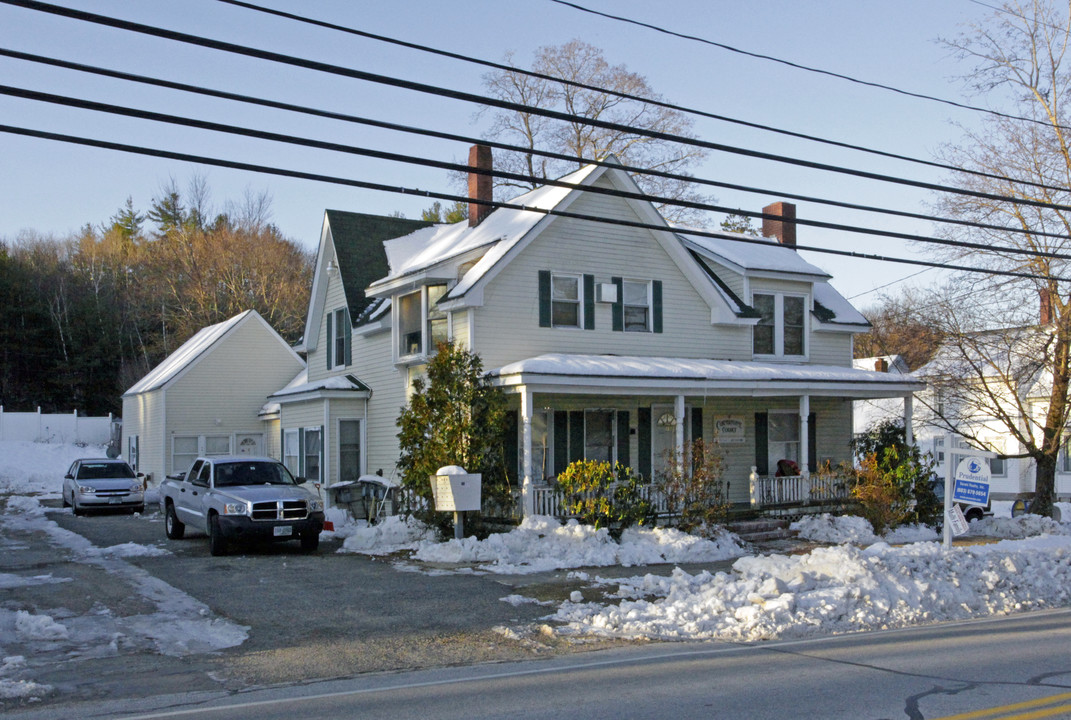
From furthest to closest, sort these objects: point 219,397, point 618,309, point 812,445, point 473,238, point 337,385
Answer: point 219,397, point 812,445, point 337,385, point 473,238, point 618,309

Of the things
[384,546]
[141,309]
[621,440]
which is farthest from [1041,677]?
[141,309]

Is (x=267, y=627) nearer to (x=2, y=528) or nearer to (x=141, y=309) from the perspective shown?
(x=2, y=528)

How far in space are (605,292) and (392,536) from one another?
7.38 meters

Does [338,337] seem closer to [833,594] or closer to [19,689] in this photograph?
[833,594]

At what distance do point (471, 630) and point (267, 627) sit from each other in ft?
7.89

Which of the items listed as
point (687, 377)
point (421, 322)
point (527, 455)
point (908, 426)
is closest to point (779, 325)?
point (908, 426)

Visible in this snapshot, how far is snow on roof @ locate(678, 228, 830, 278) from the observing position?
2470 centimetres

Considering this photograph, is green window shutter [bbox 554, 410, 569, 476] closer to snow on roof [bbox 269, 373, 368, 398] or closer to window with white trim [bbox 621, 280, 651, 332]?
window with white trim [bbox 621, 280, 651, 332]

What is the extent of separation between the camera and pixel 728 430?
23781 mm

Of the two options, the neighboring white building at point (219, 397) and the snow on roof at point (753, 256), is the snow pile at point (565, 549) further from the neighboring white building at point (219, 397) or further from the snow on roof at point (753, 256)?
the neighboring white building at point (219, 397)

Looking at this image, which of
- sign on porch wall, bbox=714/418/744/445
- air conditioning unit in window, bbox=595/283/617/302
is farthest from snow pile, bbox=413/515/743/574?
air conditioning unit in window, bbox=595/283/617/302

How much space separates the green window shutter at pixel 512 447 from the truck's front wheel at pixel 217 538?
19.5 feet

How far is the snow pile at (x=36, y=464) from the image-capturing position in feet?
138

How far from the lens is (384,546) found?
1830 centimetres
